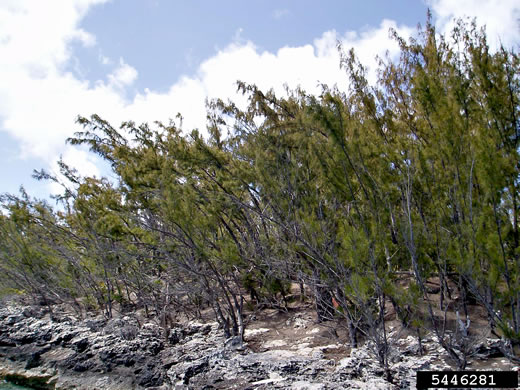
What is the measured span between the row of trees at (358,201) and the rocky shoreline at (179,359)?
0.34m

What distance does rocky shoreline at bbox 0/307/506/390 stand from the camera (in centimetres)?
486

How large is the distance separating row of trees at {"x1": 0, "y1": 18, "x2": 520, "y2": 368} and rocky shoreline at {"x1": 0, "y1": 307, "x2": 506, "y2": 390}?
34 cm

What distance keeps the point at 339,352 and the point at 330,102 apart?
3.65 meters

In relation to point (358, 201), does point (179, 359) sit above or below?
below

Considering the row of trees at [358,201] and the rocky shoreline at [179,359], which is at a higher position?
the row of trees at [358,201]

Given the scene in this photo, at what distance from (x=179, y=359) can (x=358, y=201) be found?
4.38 meters

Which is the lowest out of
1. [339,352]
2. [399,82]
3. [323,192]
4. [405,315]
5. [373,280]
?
[339,352]

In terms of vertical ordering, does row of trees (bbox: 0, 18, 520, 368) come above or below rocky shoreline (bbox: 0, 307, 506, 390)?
above

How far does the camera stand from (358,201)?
17.6 feet

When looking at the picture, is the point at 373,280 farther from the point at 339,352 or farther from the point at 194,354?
the point at 194,354

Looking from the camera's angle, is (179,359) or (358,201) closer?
(358,201)

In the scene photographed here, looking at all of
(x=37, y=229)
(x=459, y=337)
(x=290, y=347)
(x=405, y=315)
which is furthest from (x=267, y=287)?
(x=37, y=229)

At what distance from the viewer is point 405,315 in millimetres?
5238

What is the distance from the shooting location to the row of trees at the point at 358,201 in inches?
174
